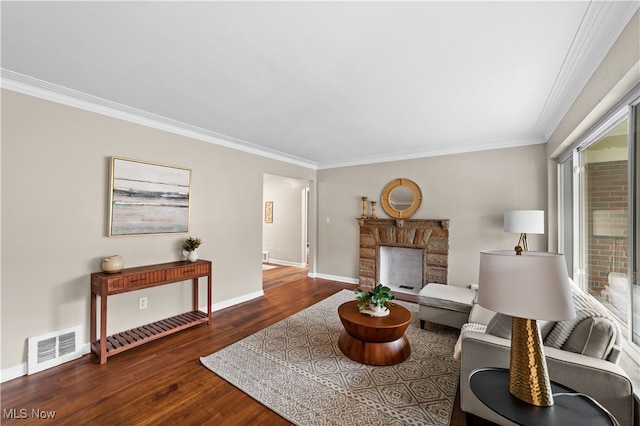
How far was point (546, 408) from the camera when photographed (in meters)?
1.24

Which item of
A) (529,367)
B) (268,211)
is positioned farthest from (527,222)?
(268,211)

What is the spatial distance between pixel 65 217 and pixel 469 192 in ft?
16.4

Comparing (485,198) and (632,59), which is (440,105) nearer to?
(632,59)

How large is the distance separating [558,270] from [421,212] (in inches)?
134

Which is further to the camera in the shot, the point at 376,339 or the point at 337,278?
the point at 337,278

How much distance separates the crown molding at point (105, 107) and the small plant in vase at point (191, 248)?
4.44 ft

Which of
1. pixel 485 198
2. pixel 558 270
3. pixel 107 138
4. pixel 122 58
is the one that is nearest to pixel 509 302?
pixel 558 270

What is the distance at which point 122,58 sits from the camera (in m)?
1.91

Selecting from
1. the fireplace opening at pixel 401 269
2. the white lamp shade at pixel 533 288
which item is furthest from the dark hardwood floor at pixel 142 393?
the fireplace opening at pixel 401 269

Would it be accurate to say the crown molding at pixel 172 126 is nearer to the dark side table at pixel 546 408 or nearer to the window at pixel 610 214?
the window at pixel 610 214

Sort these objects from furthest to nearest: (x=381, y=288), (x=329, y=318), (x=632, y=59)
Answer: (x=329, y=318), (x=381, y=288), (x=632, y=59)

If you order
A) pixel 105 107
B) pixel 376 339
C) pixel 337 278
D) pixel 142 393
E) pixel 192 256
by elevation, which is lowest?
pixel 142 393

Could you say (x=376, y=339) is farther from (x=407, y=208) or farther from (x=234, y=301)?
(x=407, y=208)

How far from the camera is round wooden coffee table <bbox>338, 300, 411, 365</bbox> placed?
237cm
